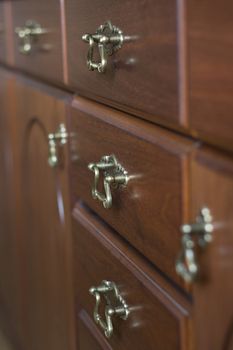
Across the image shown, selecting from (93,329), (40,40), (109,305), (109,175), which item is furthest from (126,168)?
(40,40)

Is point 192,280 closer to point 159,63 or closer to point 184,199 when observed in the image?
point 184,199

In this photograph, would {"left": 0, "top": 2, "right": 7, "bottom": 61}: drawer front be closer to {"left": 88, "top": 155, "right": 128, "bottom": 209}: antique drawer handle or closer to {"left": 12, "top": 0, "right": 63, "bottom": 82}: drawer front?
{"left": 12, "top": 0, "right": 63, "bottom": 82}: drawer front

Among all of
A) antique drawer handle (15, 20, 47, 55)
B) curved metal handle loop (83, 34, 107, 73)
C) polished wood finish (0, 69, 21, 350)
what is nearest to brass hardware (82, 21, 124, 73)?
curved metal handle loop (83, 34, 107, 73)

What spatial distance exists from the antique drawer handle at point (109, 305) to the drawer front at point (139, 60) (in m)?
0.19

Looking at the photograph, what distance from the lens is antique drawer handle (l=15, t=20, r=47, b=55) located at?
3.17 feet

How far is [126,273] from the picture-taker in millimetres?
673

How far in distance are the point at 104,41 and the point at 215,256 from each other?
25 cm

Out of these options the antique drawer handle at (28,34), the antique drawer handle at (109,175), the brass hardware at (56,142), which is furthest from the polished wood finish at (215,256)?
the antique drawer handle at (28,34)

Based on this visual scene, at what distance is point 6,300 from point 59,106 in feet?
2.18

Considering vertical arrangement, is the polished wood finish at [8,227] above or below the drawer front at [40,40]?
below

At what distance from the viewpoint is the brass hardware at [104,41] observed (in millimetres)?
635

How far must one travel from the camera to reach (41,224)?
1067mm

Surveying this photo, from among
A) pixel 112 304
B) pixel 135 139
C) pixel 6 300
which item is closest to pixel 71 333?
pixel 112 304

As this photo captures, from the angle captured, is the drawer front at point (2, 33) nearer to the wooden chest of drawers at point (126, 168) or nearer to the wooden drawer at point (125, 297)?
the wooden chest of drawers at point (126, 168)
